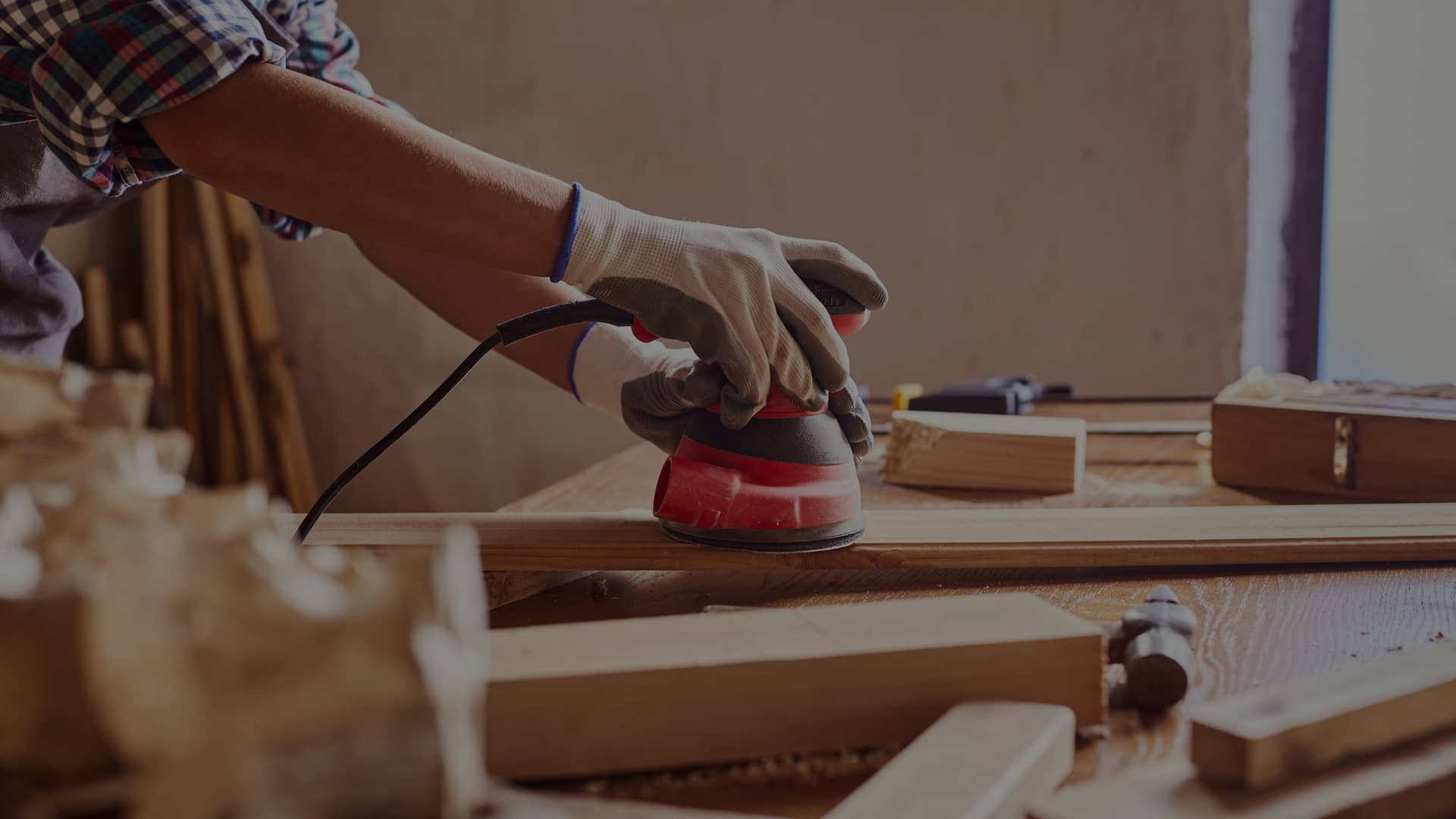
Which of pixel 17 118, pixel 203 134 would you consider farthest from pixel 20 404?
pixel 17 118

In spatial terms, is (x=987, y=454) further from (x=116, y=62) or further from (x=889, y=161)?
(x=889, y=161)

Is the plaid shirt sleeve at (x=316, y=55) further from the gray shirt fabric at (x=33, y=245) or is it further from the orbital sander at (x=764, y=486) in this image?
the orbital sander at (x=764, y=486)

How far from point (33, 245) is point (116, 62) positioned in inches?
33.2

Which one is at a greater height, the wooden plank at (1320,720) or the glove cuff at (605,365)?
the glove cuff at (605,365)

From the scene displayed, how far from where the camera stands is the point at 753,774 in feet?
2.31

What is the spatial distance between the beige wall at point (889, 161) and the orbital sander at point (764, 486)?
228 centimetres

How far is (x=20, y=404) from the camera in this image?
50cm

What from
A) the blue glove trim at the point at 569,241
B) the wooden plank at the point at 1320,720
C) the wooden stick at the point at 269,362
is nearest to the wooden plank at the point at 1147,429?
the blue glove trim at the point at 569,241

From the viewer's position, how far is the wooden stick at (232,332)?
144 inches

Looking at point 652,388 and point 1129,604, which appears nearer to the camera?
point 1129,604

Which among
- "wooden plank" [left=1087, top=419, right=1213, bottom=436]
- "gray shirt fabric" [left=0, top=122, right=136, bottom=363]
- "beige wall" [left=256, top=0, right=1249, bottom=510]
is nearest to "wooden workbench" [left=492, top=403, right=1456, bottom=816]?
"wooden plank" [left=1087, top=419, right=1213, bottom=436]

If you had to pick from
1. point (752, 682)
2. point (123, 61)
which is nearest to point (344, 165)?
point (123, 61)

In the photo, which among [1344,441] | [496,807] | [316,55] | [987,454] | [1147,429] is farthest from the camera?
[1147,429]

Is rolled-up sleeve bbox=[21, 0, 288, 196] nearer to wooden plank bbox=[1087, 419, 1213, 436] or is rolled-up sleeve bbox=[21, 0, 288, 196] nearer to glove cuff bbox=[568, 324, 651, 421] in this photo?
glove cuff bbox=[568, 324, 651, 421]
